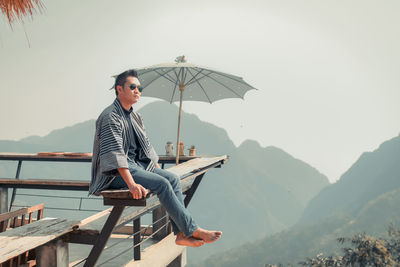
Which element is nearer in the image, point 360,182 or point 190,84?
point 190,84

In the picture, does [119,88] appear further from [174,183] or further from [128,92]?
[174,183]

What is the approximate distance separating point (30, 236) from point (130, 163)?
0.87m

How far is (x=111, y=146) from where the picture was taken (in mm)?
2537

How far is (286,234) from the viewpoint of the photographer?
8619 centimetres

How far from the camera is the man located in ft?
8.23

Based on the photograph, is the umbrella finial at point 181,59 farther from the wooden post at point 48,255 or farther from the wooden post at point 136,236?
the wooden post at point 48,255

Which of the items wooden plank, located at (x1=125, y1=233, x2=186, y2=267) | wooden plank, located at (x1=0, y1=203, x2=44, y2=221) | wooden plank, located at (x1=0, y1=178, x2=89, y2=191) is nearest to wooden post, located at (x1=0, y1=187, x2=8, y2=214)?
wooden plank, located at (x1=0, y1=178, x2=89, y2=191)

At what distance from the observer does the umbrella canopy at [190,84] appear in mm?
6230

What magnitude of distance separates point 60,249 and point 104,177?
59cm

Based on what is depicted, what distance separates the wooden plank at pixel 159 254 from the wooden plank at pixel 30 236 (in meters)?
1.75

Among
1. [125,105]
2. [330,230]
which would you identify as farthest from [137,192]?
[330,230]

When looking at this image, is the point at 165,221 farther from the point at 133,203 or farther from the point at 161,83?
the point at 133,203

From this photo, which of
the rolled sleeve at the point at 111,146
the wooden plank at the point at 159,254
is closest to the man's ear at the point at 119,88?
the rolled sleeve at the point at 111,146

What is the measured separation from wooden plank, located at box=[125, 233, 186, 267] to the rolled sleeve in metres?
2.06
